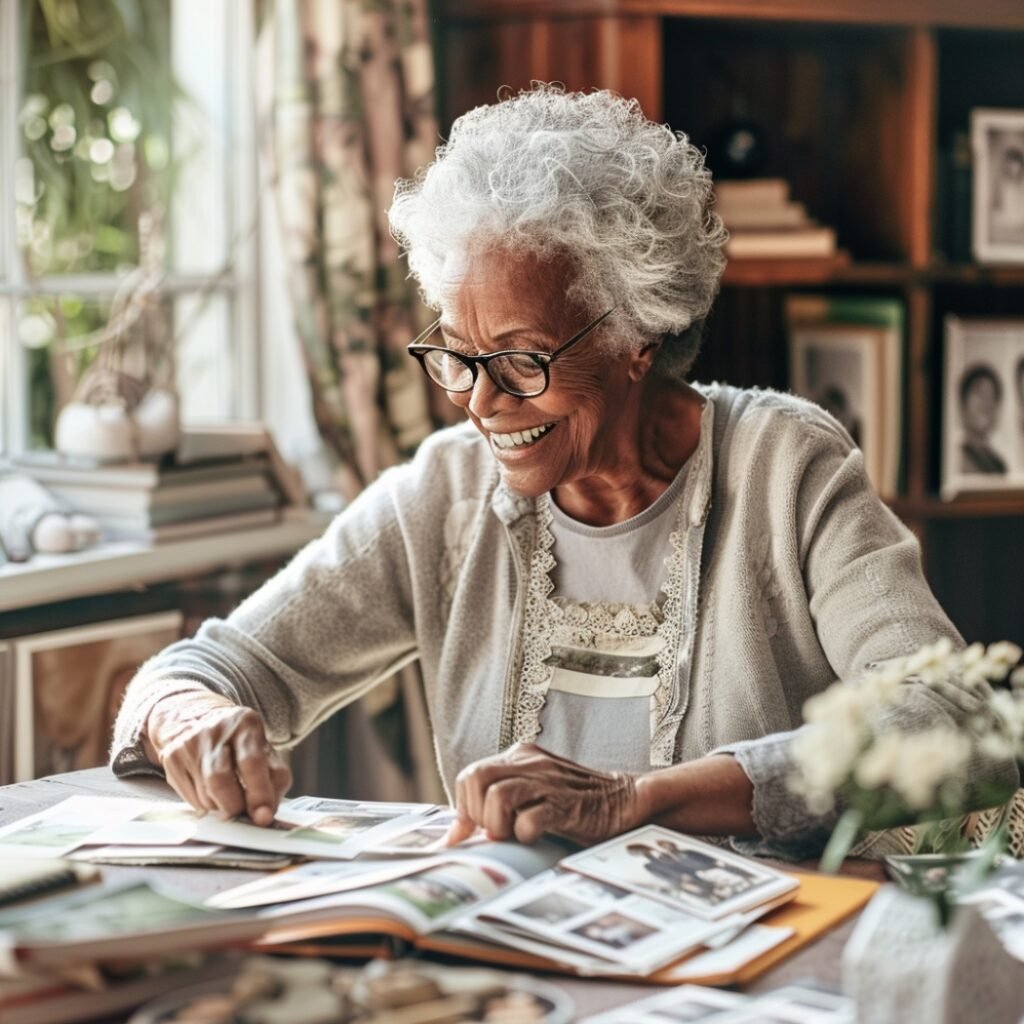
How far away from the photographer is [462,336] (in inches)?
70.7

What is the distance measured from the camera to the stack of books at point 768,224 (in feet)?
9.53

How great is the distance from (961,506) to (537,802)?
184 cm

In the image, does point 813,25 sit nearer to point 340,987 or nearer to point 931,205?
point 931,205

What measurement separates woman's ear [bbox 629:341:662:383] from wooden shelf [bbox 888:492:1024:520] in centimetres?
124

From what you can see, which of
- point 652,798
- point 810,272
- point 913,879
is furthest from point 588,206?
point 810,272

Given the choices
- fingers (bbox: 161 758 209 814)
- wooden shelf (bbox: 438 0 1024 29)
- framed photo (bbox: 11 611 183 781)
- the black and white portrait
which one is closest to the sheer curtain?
wooden shelf (bbox: 438 0 1024 29)

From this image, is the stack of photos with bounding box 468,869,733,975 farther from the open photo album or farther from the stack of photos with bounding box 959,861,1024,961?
the stack of photos with bounding box 959,861,1024,961

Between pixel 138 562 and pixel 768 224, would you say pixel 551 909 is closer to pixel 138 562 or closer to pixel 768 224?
pixel 138 562

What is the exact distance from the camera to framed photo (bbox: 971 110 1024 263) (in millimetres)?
3080

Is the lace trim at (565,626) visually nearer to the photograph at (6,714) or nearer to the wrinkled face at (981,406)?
the photograph at (6,714)

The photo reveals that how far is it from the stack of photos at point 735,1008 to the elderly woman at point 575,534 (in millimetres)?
591

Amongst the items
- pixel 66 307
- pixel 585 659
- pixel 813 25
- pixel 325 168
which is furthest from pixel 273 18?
pixel 585 659

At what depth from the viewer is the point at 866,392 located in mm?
3020

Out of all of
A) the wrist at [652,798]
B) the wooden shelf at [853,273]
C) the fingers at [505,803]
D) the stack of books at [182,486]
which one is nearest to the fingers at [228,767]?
the fingers at [505,803]
